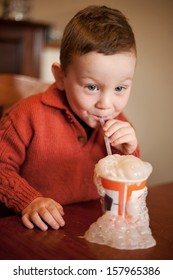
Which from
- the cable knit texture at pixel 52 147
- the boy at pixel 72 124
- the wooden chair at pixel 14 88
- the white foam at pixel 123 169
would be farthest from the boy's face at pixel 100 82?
the wooden chair at pixel 14 88

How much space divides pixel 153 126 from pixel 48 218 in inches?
73.5

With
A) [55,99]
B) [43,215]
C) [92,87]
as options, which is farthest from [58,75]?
[43,215]

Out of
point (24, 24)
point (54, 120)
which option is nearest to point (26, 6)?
point (24, 24)

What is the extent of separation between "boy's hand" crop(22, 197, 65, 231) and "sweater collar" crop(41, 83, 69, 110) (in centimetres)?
35

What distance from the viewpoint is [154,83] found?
2539 mm

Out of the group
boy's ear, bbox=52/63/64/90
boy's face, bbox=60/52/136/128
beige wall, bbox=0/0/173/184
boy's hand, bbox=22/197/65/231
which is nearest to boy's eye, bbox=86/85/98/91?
boy's face, bbox=60/52/136/128

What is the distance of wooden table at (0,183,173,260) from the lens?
2.23ft

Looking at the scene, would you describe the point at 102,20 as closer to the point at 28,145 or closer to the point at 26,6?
the point at 28,145

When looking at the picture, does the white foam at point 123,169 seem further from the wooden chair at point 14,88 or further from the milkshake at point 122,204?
the wooden chair at point 14,88

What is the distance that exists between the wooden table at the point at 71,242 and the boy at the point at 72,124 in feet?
0.11

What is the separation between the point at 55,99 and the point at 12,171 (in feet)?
0.85

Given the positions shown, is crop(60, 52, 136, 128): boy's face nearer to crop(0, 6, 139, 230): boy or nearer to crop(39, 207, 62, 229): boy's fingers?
crop(0, 6, 139, 230): boy

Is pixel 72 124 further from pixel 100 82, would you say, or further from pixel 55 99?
pixel 100 82

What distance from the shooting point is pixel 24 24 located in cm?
299
